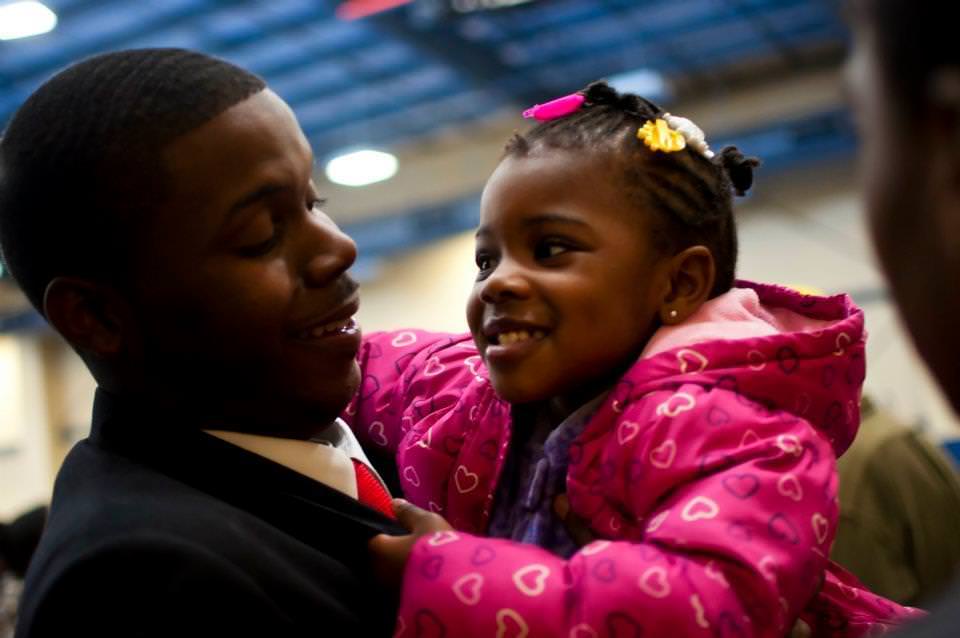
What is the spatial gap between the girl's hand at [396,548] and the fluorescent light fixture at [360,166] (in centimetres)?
954

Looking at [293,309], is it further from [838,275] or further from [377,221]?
[377,221]

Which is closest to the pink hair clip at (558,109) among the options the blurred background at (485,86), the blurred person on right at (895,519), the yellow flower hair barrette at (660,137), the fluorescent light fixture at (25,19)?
the yellow flower hair barrette at (660,137)

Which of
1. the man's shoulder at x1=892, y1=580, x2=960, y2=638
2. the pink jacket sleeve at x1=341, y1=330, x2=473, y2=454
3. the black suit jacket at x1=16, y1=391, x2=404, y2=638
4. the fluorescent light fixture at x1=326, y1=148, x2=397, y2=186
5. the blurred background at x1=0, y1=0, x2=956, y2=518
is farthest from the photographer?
the fluorescent light fixture at x1=326, y1=148, x2=397, y2=186

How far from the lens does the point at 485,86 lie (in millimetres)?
10031

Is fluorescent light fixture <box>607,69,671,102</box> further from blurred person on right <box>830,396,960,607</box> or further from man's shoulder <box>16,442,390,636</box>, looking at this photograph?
man's shoulder <box>16,442,390,636</box>

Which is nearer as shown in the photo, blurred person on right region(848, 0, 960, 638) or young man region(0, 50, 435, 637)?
blurred person on right region(848, 0, 960, 638)

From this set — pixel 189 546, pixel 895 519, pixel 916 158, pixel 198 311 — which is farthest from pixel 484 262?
pixel 895 519

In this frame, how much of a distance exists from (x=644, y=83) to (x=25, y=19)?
195 inches

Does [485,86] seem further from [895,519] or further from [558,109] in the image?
[558,109]

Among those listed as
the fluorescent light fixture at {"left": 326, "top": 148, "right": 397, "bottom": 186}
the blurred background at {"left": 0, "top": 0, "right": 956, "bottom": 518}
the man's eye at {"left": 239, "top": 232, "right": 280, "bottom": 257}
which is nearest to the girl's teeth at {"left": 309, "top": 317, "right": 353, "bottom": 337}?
the man's eye at {"left": 239, "top": 232, "right": 280, "bottom": 257}

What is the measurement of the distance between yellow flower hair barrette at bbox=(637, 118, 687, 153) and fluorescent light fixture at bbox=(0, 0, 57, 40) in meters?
7.08

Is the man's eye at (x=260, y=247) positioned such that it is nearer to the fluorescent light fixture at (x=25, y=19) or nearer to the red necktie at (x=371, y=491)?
the red necktie at (x=371, y=491)

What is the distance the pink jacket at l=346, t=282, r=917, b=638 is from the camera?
4.22 ft

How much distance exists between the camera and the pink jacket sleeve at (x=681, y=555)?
4.17 ft
